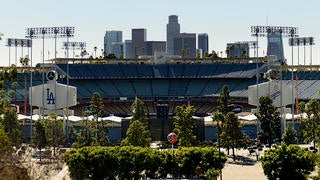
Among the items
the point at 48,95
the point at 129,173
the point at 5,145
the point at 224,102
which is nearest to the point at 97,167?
the point at 129,173

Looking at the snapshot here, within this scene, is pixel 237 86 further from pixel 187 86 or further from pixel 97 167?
pixel 97 167

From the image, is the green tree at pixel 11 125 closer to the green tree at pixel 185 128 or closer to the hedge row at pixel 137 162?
the green tree at pixel 185 128

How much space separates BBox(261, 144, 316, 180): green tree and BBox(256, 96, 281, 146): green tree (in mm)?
34313

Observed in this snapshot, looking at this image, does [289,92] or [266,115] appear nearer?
[266,115]

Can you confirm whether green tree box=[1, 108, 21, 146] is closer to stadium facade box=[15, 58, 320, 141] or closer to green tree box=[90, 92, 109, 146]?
green tree box=[90, 92, 109, 146]

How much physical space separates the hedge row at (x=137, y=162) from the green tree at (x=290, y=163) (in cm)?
735

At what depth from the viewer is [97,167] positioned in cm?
6303

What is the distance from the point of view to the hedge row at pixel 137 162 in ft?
206

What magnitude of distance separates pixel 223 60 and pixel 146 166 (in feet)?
335

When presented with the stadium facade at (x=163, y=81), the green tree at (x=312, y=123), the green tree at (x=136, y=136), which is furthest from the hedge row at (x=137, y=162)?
the stadium facade at (x=163, y=81)

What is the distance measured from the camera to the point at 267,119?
9400 centimetres

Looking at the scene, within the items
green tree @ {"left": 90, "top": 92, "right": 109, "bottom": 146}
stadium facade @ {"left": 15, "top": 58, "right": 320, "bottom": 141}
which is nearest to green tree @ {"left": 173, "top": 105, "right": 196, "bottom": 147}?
green tree @ {"left": 90, "top": 92, "right": 109, "bottom": 146}

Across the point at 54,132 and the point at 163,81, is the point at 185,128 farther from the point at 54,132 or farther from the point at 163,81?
the point at 163,81

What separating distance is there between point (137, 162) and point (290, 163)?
15914 millimetres
